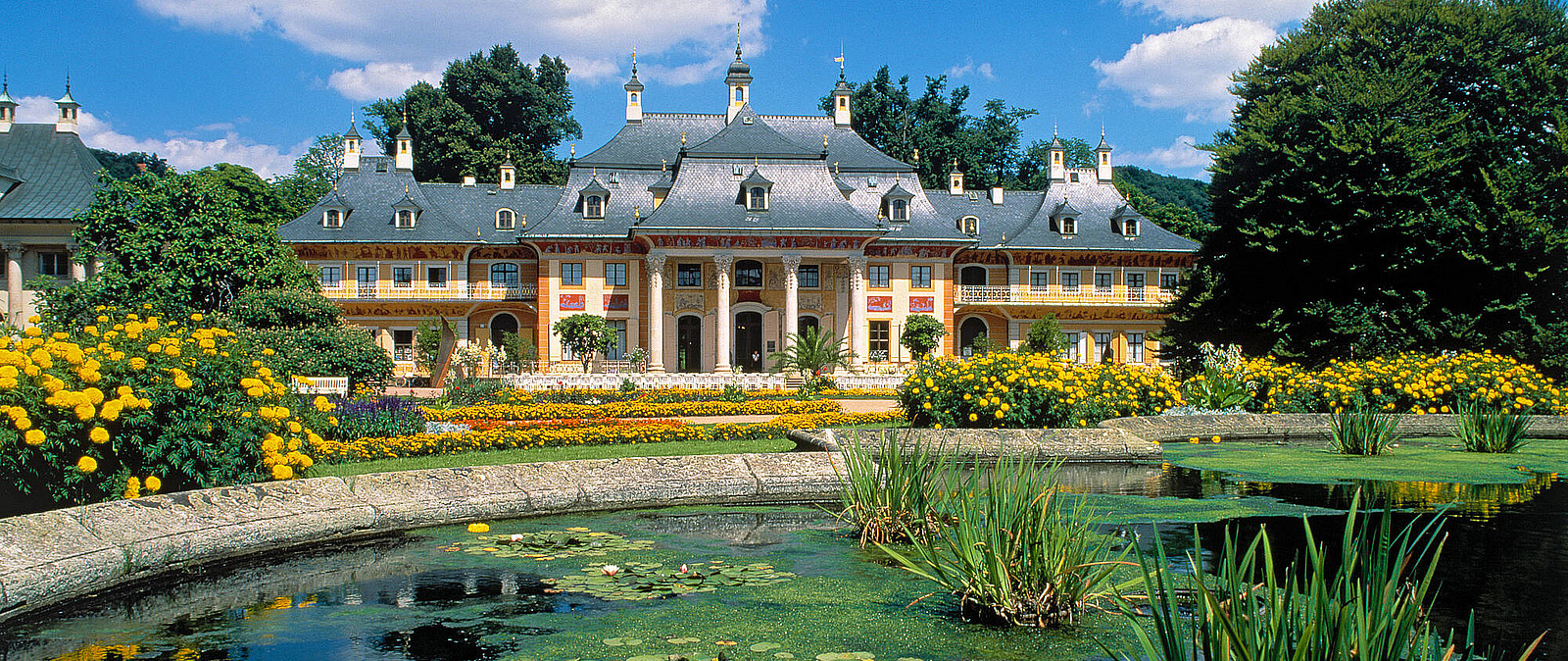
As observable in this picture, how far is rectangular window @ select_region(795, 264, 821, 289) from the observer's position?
42.1 metres

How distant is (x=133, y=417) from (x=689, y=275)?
33.9 meters

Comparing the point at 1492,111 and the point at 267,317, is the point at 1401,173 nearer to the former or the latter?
the point at 1492,111

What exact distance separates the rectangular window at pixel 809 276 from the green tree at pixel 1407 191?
18500 millimetres

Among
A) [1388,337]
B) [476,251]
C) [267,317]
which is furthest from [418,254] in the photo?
[1388,337]

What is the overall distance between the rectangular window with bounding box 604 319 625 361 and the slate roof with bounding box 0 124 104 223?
22.7 metres

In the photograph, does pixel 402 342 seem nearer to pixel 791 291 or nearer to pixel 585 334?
pixel 585 334

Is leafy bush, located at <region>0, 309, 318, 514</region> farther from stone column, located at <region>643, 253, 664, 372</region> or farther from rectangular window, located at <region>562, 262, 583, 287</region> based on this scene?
rectangular window, located at <region>562, 262, 583, 287</region>

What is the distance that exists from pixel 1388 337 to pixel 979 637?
20400 mm

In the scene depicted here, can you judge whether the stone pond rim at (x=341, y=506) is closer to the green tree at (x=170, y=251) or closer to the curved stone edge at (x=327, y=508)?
the curved stone edge at (x=327, y=508)

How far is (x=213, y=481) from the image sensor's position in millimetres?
7961

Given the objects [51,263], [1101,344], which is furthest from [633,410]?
[51,263]

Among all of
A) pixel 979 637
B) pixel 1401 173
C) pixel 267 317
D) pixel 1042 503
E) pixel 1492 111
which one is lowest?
pixel 979 637

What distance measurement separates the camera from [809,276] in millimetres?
42188

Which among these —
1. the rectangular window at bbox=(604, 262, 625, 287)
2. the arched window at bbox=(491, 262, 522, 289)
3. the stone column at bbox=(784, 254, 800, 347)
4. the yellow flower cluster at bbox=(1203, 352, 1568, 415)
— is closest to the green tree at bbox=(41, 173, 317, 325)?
the rectangular window at bbox=(604, 262, 625, 287)
